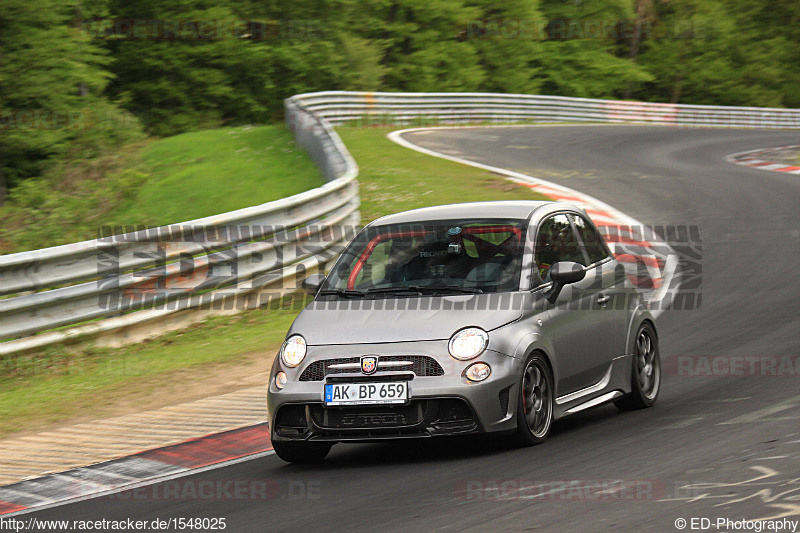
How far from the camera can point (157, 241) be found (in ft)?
39.1

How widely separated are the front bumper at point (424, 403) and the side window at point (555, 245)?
1134 mm

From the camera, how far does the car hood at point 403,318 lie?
7.05m

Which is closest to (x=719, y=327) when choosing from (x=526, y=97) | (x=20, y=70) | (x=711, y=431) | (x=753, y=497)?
(x=711, y=431)

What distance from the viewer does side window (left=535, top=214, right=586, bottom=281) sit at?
26.1ft

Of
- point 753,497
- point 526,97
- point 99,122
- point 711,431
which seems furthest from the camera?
point 526,97

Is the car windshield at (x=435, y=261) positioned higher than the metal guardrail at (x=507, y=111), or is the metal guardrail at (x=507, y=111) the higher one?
the car windshield at (x=435, y=261)

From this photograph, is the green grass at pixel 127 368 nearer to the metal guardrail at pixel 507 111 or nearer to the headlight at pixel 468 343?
the headlight at pixel 468 343

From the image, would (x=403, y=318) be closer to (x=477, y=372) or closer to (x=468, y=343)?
(x=468, y=343)

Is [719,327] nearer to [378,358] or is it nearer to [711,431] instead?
[711,431]

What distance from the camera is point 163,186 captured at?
23.4 metres

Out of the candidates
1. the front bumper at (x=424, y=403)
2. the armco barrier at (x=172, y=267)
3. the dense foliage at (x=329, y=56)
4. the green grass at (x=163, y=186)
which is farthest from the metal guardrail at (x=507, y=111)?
the front bumper at (x=424, y=403)

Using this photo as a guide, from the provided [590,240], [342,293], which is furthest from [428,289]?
[590,240]

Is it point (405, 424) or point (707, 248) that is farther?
point (707, 248)

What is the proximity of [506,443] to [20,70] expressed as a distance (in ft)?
94.5
